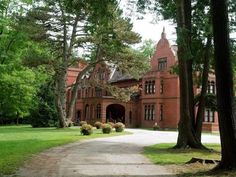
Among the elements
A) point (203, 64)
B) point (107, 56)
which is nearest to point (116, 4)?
point (203, 64)

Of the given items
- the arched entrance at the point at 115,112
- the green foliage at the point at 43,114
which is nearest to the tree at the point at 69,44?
the green foliage at the point at 43,114

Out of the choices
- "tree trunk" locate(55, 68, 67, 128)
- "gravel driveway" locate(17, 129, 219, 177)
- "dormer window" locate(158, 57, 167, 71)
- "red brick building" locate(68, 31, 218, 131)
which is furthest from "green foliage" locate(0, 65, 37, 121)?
"gravel driveway" locate(17, 129, 219, 177)

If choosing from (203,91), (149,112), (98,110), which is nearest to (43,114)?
(98,110)

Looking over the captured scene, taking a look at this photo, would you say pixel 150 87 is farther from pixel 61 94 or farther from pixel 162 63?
pixel 61 94

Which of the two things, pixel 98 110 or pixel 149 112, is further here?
pixel 98 110

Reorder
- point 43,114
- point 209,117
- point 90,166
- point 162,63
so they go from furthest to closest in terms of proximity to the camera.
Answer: point 162,63, point 43,114, point 209,117, point 90,166

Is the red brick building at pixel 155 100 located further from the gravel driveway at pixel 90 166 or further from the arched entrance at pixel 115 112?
the gravel driveway at pixel 90 166

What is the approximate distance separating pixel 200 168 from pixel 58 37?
103 ft

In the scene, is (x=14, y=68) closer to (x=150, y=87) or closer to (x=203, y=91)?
(x=150, y=87)

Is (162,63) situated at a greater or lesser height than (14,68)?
greater

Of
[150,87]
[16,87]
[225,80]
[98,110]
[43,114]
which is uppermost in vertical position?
[150,87]

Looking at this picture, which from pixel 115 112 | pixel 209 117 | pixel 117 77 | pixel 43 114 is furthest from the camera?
pixel 115 112

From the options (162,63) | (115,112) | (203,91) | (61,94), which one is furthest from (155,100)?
(203,91)

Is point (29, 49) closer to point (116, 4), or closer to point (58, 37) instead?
point (58, 37)
